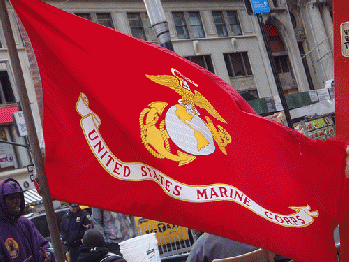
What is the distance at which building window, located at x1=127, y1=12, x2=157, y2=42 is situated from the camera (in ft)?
103

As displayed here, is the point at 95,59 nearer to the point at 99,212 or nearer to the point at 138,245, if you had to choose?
the point at 138,245

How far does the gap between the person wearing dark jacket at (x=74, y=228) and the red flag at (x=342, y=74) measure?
16.9 feet

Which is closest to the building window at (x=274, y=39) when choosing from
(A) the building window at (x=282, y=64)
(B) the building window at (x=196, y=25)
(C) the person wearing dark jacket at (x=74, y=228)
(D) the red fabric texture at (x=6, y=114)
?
(A) the building window at (x=282, y=64)

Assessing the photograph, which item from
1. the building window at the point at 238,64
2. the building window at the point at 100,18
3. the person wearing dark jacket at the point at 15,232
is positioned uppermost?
the building window at the point at 100,18

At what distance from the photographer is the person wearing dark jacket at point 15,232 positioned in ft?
13.6

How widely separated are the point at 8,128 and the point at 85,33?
81.1 ft

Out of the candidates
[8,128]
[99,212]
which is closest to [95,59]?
[99,212]

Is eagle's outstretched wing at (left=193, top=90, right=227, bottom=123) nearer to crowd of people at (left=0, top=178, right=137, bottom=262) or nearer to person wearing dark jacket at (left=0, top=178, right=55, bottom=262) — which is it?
crowd of people at (left=0, top=178, right=137, bottom=262)

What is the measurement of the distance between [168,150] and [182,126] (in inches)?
10.6

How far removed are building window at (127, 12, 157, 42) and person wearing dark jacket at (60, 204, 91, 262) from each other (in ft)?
81.2

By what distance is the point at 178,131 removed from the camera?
3.26 metres

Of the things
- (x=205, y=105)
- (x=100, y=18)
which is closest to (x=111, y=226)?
(x=205, y=105)

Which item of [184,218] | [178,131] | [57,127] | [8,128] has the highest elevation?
[8,128]

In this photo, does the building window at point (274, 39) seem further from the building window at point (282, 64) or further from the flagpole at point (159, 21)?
the flagpole at point (159, 21)
